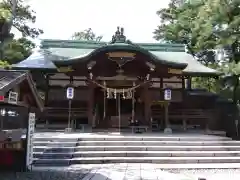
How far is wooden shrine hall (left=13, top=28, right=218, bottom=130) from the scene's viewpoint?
16609 mm

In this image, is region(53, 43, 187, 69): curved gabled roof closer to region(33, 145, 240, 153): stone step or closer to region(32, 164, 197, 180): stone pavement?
region(33, 145, 240, 153): stone step

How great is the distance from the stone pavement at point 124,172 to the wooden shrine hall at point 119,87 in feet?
22.5

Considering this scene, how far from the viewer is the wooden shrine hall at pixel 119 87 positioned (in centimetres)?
1661

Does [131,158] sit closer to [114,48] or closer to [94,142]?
[94,142]

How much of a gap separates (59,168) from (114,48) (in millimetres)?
7630

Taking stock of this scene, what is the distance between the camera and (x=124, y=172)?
30.5 feet

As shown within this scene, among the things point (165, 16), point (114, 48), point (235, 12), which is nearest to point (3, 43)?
point (114, 48)

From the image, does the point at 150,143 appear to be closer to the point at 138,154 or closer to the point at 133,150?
the point at 133,150

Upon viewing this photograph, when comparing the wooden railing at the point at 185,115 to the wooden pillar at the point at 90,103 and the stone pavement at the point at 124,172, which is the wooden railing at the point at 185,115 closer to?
the wooden pillar at the point at 90,103

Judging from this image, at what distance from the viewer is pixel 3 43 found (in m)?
15.9

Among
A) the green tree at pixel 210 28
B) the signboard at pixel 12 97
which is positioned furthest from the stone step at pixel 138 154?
the green tree at pixel 210 28

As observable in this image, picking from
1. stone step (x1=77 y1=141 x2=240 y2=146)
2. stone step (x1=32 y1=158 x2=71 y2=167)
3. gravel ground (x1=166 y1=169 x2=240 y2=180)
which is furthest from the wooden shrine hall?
gravel ground (x1=166 y1=169 x2=240 y2=180)

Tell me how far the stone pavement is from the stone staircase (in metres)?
0.65

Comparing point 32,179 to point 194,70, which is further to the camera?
point 194,70
